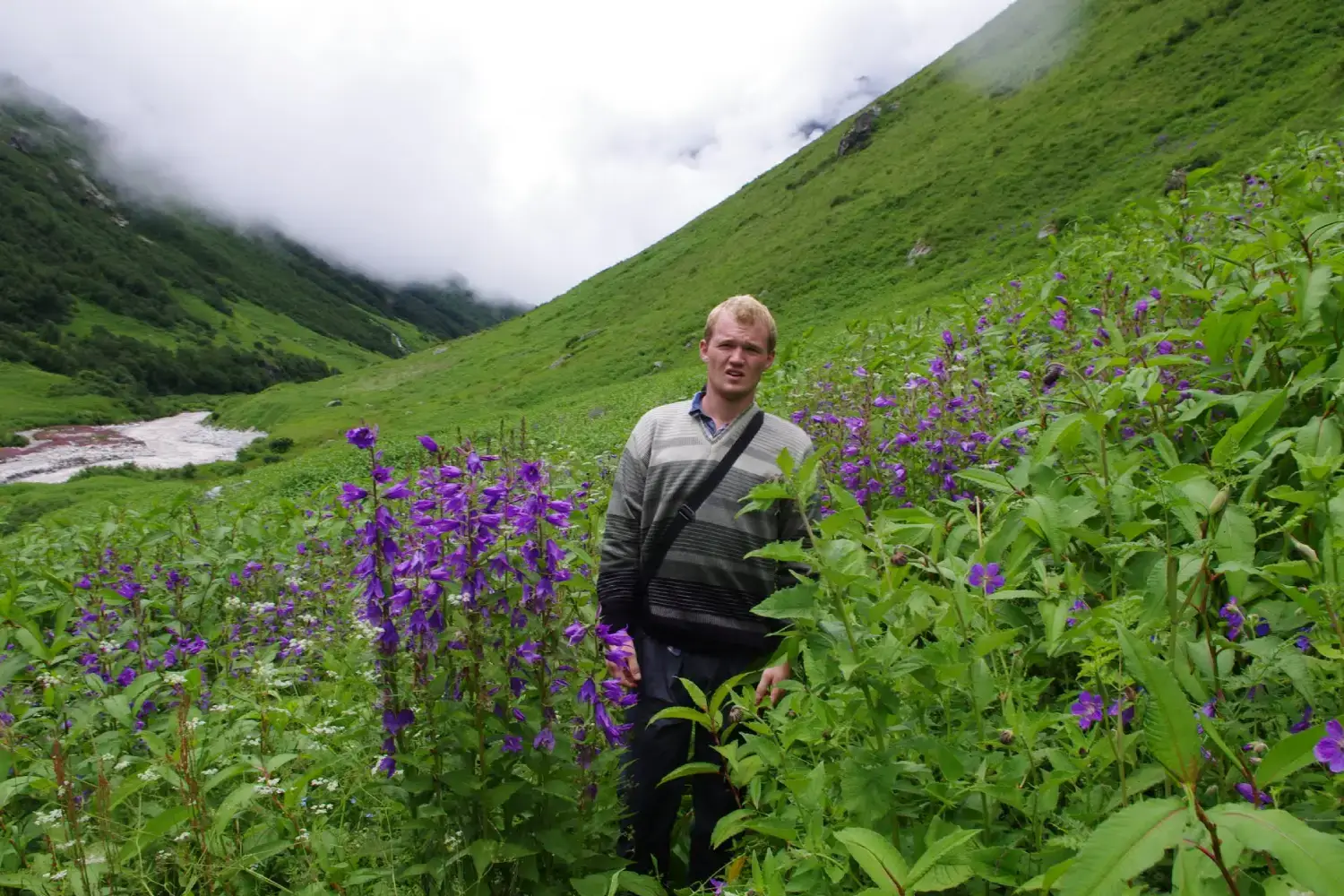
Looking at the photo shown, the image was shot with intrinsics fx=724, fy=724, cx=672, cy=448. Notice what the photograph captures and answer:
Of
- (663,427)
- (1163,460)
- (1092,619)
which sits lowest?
(1092,619)

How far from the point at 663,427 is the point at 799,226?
56015 mm

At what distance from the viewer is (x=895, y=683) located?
2.22 m

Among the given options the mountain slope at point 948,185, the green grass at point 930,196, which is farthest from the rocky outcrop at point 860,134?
the green grass at point 930,196

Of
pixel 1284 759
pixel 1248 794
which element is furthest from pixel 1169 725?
pixel 1248 794

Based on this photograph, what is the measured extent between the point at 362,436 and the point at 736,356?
1596mm

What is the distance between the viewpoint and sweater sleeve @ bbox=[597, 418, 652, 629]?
3.26m

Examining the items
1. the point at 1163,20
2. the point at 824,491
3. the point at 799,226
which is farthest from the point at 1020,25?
the point at 824,491

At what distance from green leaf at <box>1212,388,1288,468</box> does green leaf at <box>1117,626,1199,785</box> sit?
1.12m

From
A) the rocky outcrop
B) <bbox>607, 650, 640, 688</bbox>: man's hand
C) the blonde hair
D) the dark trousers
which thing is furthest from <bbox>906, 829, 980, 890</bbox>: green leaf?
the rocky outcrop

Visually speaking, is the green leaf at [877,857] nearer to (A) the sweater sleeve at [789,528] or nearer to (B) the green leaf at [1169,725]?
(B) the green leaf at [1169,725]

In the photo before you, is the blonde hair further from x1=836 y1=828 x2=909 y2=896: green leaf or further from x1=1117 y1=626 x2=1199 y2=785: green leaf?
x1=1117 y1=626 x2=1199 y2=785: green leaf

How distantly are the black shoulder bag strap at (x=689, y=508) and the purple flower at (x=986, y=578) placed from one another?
47.7 inches

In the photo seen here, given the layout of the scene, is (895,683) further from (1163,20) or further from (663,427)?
(1163,20)

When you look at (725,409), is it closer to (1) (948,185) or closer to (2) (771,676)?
(2) (771,676)
